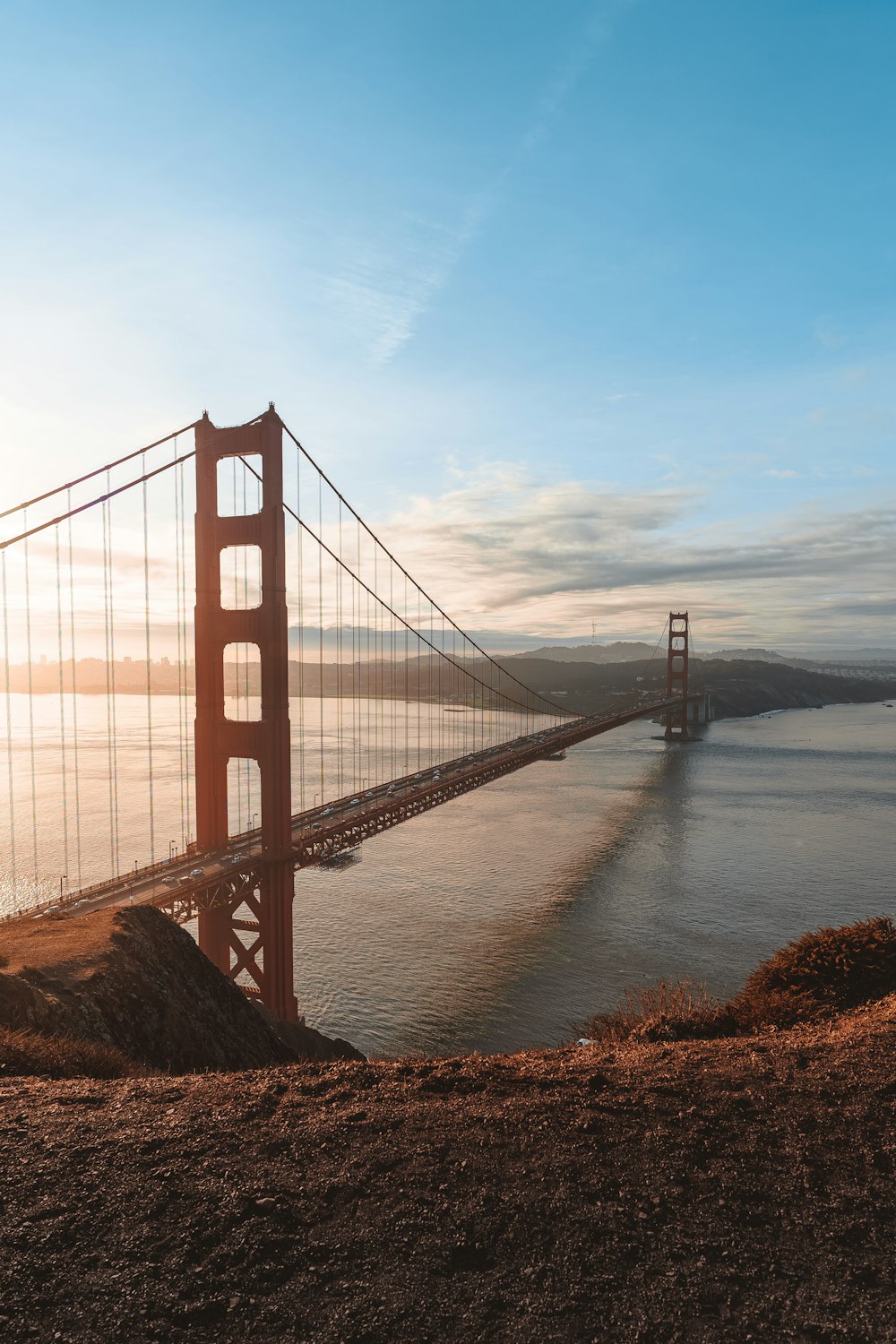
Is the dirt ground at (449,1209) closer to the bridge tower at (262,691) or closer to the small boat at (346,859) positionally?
the bridge tower at (262,691)

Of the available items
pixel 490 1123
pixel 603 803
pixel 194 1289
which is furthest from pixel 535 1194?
pixel 603 803

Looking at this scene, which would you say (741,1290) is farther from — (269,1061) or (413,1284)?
(269,1061)

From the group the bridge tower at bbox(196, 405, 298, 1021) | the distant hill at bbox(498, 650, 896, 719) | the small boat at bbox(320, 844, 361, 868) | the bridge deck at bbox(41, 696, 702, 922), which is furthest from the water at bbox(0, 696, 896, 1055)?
the distant hill at bbox(498, 650, 896, 719)

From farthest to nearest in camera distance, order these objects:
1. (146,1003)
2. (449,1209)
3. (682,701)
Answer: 1. (682,701)
2. (146,1003)
3. (449,1209)

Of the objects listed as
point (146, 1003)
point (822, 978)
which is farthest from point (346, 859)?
point (822, 978)

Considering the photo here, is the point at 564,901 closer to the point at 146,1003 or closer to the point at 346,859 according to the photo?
the point at 346,859

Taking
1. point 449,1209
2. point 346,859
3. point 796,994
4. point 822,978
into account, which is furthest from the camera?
point 346,859
